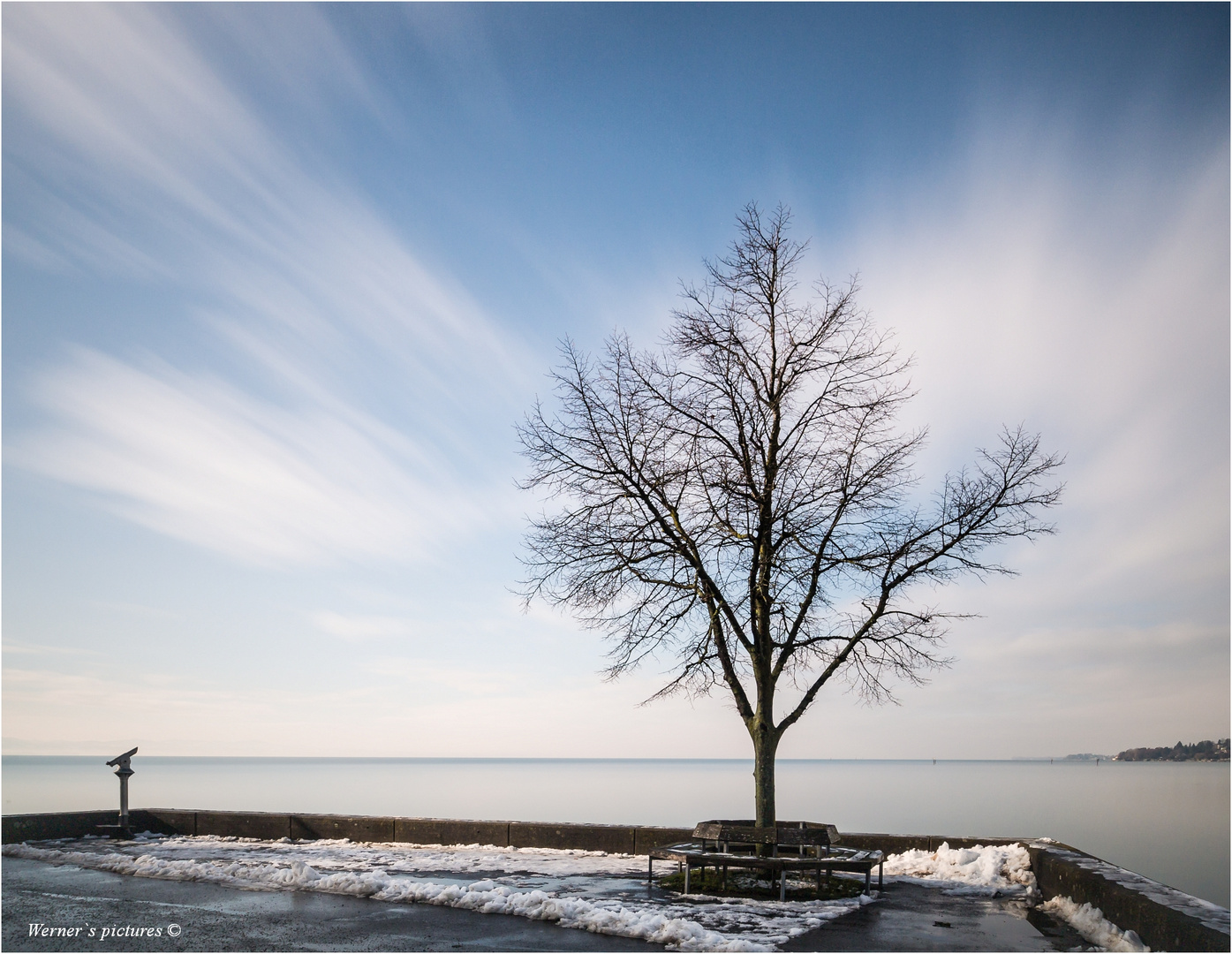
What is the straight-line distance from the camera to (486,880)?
11.5 m

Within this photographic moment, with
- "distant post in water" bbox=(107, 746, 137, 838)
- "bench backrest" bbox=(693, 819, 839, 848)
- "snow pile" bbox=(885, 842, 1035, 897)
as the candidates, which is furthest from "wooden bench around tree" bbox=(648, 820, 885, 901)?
"distant post in water" bbox=(107, 746, 137, 838)

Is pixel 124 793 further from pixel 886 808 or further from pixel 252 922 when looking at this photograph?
pixel 886 808

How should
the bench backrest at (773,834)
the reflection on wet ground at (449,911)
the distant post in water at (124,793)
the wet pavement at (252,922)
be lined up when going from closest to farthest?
the wet pavement at (252,922)
the reflection on wet ground at (449,911)
the bench backrest at (773,834)
the distant post in water at (124,793)

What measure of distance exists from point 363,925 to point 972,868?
26.8ft

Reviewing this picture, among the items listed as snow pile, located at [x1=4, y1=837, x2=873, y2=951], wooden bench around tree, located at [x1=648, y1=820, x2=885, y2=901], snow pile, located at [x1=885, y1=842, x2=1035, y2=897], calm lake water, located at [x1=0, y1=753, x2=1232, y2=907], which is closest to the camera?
snow pile, located at [x1=4, y1=837, x2=873, y2=951]

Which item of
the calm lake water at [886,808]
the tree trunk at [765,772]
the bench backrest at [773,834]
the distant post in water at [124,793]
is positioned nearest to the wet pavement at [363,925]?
the bench backrest at [773,834]

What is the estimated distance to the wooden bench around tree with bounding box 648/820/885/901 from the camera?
1091 centimetres

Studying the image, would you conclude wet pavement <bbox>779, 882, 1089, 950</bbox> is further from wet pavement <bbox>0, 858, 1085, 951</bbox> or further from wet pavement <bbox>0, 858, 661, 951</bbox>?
wet pavement <bbox>0, 858, 661, 951</bbox>

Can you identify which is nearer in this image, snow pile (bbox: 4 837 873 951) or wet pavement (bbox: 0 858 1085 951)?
wet pavement (bbox: 0 858 1085 951)

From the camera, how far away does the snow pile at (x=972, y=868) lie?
1205 cm

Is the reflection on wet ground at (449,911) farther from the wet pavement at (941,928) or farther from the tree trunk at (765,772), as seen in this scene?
the tree trunk at (765,772)

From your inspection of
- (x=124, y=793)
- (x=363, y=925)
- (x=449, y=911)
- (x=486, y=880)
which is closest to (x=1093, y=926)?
(x=449, y=911)

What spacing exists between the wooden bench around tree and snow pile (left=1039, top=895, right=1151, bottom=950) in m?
2.00

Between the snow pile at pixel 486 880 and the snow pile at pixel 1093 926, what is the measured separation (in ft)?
6.83
